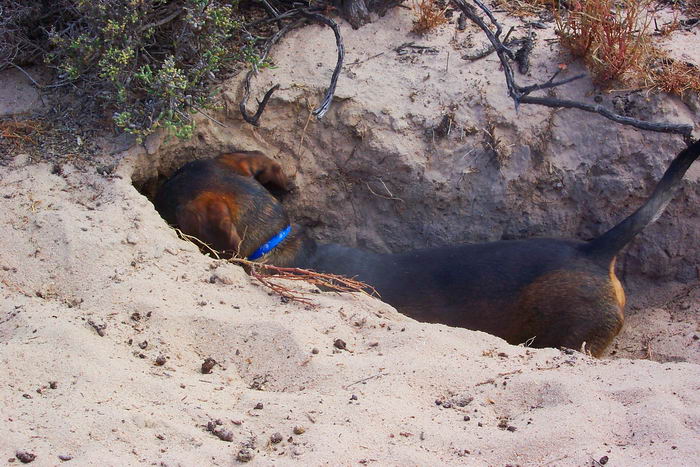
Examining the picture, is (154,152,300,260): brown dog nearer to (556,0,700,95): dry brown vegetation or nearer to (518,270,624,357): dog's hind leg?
(518,270,624,357): dog's hind leg

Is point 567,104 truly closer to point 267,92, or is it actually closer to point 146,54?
point 267,92

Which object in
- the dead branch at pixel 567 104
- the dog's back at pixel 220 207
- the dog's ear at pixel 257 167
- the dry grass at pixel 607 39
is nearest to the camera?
the dead branch at pixel 567 104

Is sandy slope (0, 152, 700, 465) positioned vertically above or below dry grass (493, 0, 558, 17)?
below

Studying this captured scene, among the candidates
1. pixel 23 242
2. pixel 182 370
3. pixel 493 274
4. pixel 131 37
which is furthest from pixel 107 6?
pixel 493 274

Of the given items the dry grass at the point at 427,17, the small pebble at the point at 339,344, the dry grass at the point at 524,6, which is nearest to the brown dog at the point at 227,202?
the small pebble at the point at 339,344

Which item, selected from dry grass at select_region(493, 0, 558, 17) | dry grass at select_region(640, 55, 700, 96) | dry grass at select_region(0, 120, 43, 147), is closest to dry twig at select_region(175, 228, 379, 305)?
dry grass at select_region(0, 120, 43, 147)

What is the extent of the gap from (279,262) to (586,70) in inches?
106

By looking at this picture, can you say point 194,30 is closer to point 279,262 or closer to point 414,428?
point 279,262

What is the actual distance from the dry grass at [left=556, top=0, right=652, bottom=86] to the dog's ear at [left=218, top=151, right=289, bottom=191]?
94.3 inches

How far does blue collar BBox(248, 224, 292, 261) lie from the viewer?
4.89 meters

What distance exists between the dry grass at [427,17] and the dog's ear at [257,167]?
1598 mm

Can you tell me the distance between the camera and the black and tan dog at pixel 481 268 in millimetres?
4555

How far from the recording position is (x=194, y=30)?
4.88m

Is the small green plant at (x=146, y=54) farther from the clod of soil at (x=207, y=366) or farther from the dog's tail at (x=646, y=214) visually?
the dog's tail at (x=646, y=214)
